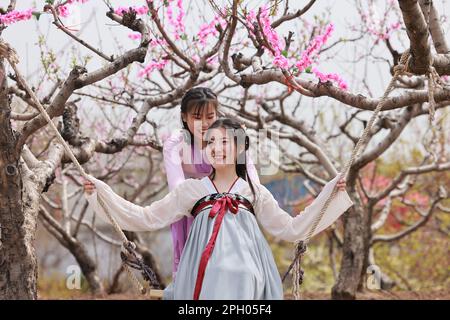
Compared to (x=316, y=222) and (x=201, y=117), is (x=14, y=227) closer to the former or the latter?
(x=201, y=117)

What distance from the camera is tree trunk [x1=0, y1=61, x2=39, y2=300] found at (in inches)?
139

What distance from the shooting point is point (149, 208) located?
295 centimetres

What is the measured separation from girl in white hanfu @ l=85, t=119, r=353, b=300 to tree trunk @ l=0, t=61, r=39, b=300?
73 centimetres

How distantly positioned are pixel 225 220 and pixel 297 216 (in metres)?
0.35

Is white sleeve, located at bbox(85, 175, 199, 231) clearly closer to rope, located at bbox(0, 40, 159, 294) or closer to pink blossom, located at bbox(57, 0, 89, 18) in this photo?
rope, located at bbox(0, 40, 159, 294)

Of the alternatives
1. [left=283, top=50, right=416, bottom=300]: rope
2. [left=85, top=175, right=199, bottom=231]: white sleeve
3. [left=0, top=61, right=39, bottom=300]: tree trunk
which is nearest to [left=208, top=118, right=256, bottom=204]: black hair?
[left=85, top=175, right=199, bottom=231]: white sleeve

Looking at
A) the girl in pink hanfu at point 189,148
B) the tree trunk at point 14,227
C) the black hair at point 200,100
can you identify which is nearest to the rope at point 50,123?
the girl in pink hanfu at point 189,148

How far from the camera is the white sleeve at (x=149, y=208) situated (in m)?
2.92

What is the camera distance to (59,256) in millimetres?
11312

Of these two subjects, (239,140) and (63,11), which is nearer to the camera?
(239,140)

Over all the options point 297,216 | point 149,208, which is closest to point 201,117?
point 149,208

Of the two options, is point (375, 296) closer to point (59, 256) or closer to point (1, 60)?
point (1, 60)
